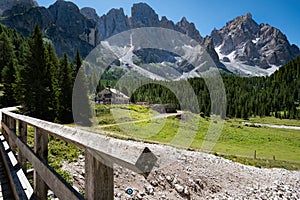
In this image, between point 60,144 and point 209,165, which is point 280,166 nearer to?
point 209,165

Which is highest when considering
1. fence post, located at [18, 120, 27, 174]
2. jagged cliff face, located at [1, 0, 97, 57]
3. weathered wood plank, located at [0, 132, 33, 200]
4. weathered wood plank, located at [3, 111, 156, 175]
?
jagged cliff face, located at [1, 0, 97, 57]

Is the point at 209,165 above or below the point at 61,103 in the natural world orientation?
below

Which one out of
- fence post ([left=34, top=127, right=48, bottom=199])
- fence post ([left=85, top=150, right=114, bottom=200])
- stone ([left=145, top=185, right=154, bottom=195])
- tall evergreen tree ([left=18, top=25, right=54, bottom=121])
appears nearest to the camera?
fence post ([left=85, top=150, right=114, bottom=200])

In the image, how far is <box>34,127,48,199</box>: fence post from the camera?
261 cm

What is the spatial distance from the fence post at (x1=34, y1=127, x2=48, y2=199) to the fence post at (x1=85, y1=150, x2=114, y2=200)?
58.4 inches

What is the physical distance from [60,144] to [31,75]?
14.7 metres

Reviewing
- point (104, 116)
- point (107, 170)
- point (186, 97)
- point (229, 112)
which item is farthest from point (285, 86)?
point (107, 170)

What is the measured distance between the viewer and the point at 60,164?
848cm

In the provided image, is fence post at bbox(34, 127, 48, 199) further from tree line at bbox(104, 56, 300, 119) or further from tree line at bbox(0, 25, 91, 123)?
tree line at bbox(104, 56, 300, 119)

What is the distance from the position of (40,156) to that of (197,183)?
361 inches

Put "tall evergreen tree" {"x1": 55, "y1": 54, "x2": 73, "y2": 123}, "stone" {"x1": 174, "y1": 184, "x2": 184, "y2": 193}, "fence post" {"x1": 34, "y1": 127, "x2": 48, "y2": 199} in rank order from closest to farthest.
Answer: "fence post" {"x1": 34, "y1": 127, "x2": 48, "y2": 199}
"stone" {"x1": 174, "y1": 184, "x2": 184, "y2": 193}
"tall evergreen tree" {"x1": 55, "y1": 54, "x2": 73, "y2": 123}

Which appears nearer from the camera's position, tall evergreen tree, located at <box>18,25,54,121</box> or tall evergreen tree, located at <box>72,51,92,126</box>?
tall evergreen tree, located at <box>18,25,54,121</box>

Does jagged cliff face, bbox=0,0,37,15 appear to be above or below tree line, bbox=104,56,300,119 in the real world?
above

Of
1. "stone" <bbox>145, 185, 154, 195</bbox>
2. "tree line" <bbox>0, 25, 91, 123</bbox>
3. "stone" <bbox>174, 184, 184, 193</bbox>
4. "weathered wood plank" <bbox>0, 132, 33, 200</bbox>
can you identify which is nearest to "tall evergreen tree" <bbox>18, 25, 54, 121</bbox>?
"tree line" <bbox>0, 25, 91, 123</bbox>
